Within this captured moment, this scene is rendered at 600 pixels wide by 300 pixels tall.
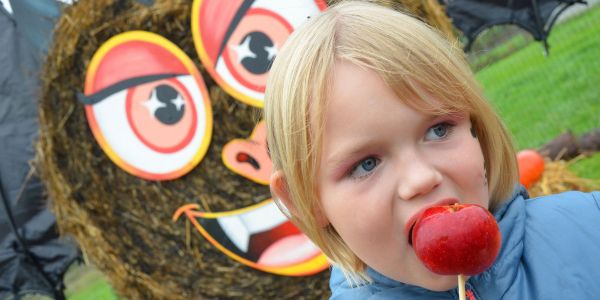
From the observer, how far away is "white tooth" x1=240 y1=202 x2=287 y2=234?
2.97m

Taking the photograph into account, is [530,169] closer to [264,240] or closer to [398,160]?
[264,240]

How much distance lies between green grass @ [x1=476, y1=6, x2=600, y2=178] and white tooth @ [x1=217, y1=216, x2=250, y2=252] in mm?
1846

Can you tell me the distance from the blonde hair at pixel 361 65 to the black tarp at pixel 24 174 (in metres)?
2.02

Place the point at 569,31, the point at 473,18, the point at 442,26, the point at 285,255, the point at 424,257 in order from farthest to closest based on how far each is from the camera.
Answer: the point at 569,31
the point at 473,18
the point at 285,255
the point at 442,26
the point at 424,257

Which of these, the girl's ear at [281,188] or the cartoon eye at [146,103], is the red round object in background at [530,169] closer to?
the cartoon eye at [146,103]

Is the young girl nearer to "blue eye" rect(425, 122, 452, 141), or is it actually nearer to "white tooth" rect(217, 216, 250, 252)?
"blue eye" rect(425, 122, 452, 141)

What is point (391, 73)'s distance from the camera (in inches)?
38.9

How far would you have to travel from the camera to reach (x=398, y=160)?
3.15ft

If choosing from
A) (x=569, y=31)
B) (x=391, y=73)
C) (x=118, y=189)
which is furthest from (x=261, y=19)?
(x=569, y=31)

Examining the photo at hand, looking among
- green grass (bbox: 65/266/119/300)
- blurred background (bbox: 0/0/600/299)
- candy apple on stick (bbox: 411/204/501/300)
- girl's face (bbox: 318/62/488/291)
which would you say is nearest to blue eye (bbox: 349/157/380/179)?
girl's face (bbox: 318/62/488/291)

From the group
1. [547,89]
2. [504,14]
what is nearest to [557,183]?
[504,14]

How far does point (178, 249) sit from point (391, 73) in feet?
7.41

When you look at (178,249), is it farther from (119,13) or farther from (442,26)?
(442,26)

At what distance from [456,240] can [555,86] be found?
5.14 metres
